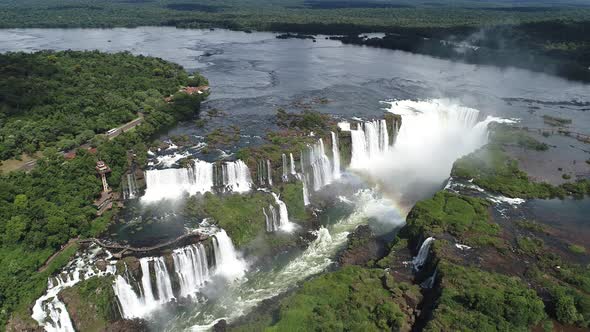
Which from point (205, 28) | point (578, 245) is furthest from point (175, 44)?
point (578, 245)

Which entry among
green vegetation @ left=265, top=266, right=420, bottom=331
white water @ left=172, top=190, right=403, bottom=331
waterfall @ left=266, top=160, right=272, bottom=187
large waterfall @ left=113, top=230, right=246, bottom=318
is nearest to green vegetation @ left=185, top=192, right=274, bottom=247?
large waterfall @ left=113, top=230, right=246, bottom=318

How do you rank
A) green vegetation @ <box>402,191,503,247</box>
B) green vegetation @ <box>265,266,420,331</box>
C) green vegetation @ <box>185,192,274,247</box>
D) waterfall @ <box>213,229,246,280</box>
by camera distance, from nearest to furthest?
green vegetation @ <box>265,266,420,331</box>
green vegetation @ <box>402,191,503,247</box>
waterfall @ <box>213,229,246,280</box>
green vegetation @ <box>185,192,274,247</box>

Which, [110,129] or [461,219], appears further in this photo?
[110,129]

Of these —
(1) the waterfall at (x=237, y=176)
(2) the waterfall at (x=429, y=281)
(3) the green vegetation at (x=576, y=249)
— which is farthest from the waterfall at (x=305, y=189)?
(3) the green vegetation at (x=576, y=249)

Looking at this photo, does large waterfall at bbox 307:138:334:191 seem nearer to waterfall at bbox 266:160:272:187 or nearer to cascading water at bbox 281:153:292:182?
cascading water at bbox 281:153:292:182

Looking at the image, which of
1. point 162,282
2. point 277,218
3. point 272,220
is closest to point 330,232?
point 277,218

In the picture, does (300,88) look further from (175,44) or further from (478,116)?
(175,44)
